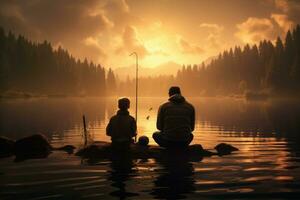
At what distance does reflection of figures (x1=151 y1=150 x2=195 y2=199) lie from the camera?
346 inches

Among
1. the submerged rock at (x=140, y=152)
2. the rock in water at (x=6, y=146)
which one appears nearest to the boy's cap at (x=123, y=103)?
the submerged rock at (x=140, y=152)

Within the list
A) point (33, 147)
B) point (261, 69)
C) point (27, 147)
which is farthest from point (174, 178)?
point (261, 69)

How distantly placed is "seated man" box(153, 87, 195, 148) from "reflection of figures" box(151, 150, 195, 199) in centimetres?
75

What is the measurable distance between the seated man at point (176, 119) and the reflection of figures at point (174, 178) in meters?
0.75

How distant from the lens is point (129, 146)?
1460 centimetres

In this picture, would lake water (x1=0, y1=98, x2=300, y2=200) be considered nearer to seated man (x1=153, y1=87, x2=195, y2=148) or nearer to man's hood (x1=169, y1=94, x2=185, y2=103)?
seated man (x1=153, y1=87, x2=195, y2=148)

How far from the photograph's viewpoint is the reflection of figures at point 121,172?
28.8ft

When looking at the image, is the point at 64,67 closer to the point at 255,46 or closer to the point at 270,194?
the point at 255,46

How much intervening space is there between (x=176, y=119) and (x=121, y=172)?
342cm

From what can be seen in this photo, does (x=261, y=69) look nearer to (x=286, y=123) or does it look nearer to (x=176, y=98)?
(x=286, y=123)

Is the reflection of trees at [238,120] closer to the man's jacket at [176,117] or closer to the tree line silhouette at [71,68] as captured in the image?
the man's jacket at [176,117]

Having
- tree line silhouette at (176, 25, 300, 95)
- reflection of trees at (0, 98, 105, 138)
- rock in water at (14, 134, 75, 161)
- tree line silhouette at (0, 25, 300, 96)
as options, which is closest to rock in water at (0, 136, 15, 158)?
rock in water at (14, 134, 75, 161)

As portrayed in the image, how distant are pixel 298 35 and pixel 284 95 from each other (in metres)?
23.5

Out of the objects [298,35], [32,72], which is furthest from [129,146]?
[298,35]
